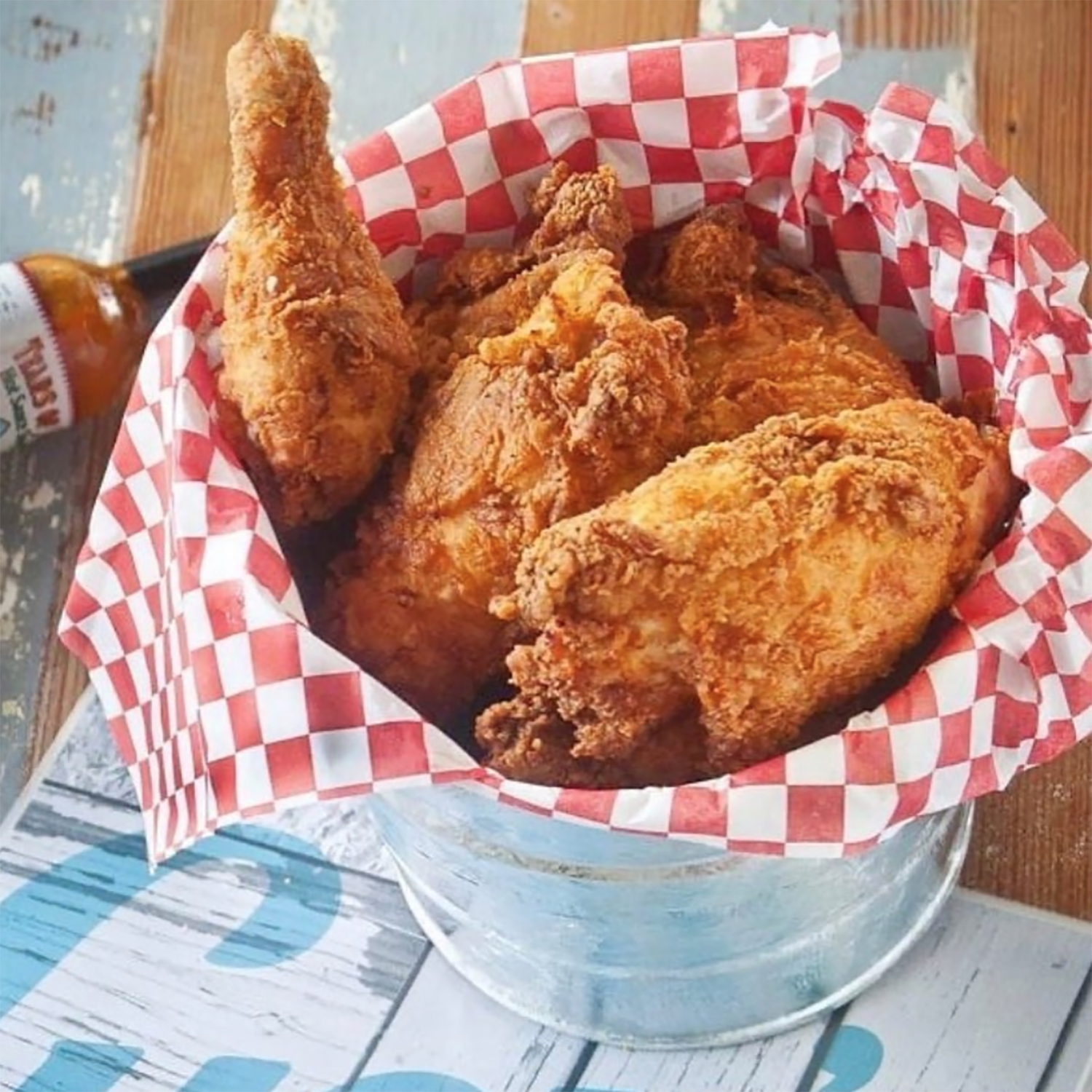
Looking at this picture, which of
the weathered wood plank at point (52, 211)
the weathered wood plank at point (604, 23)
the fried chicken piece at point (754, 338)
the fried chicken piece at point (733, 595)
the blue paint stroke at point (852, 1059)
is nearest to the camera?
the fried chicken piece at point (733, 595)

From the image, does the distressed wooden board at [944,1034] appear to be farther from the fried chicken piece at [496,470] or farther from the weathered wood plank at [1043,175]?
the fried chicken piece at [496,470]

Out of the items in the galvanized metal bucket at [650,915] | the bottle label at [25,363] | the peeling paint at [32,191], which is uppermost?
the peeling paint at [32,191]

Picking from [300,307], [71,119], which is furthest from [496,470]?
[71,119]

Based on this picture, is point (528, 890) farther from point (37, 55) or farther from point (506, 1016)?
point (37, 55)

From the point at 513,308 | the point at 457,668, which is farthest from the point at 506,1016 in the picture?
the point at 513,308

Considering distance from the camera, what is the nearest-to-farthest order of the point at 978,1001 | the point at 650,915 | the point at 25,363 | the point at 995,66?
the point at 650,915, the point at 978,1001, the point at 25,363, the point at 995,66

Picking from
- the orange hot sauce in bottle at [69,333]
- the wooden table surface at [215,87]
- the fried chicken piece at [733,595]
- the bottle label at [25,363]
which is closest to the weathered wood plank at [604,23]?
the wooden table surface at [215,87]

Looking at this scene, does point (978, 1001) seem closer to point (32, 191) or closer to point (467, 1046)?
point (467, 1046)
